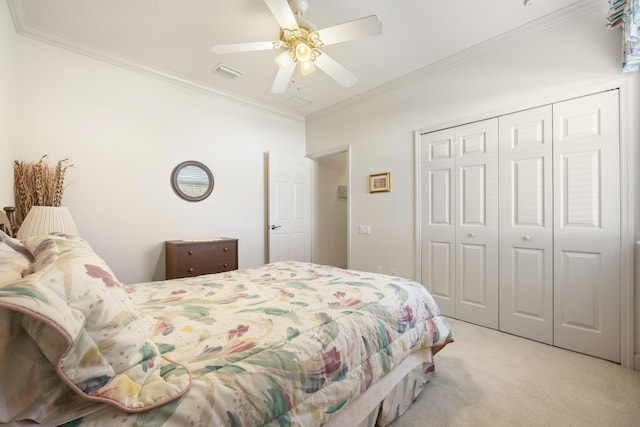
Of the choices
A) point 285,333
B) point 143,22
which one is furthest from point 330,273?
point 143,22

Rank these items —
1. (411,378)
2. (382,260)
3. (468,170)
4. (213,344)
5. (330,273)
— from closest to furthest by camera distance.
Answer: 1. (213,344)
2. (411,378)
3. (330,273)
4. (468,170)
5. (382,260)

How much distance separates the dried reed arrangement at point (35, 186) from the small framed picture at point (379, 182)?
331 cm

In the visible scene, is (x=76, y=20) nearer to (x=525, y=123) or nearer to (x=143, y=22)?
(x=143, y=22)

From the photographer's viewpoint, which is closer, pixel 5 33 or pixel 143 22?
pixel 5 33

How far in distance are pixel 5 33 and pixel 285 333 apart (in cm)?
305

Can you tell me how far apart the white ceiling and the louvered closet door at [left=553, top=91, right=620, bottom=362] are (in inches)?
34.4

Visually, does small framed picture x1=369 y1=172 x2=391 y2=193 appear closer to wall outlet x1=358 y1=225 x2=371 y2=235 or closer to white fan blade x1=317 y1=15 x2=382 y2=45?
wall outlet x1=358 y1=225 x2=371 y2=235

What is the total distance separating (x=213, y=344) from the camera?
95 cm

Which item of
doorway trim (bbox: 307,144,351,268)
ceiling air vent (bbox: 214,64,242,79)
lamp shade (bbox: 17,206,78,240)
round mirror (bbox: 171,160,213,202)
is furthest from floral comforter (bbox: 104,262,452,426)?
ceiling air vent (bbox: 214,64,242,79)

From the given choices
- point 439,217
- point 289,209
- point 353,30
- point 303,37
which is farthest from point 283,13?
point 289,209

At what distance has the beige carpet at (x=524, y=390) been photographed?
1468 millimetres

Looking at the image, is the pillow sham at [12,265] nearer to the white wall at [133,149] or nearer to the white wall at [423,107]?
the white wall at [133,149]

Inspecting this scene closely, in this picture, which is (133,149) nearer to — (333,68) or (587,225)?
(333,68)

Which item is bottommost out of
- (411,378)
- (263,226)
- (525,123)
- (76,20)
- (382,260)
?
(411,378)
